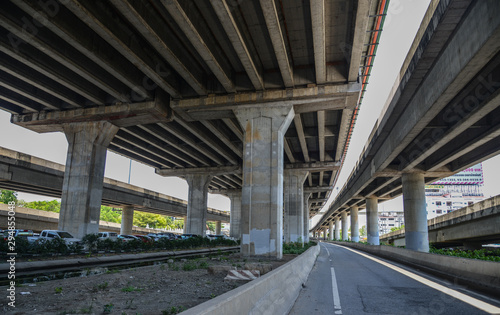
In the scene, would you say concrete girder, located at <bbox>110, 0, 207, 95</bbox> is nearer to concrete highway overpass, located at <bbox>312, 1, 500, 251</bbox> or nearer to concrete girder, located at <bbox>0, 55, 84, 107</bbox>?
A: concrete girder, located at <bbox>0, 55, 84, 107</bbox>

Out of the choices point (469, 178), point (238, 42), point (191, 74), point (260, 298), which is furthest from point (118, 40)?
point (469, 178)

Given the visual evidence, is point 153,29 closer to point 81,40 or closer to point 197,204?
point 81,40

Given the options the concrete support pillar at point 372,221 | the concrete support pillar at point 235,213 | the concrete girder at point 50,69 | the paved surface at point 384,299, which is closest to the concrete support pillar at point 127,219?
the concrete support pillar at point 235,213

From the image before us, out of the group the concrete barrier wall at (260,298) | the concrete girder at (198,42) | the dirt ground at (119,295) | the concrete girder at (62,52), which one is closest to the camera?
the concrete barrier wall at (260,298)

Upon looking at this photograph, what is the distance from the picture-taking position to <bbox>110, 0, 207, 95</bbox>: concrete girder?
14395 millimetres

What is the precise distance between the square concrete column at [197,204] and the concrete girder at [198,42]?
26871 millimetres

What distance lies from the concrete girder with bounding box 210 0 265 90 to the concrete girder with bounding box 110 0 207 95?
3.42 meters

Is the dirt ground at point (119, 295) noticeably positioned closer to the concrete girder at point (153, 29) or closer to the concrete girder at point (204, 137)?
the concrete girder at point (153, 29)

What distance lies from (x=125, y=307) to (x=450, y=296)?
29.3ft

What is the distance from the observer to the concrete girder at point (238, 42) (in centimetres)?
1401

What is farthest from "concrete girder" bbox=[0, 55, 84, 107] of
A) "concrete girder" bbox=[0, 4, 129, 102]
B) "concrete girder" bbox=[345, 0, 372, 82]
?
"concrete girder" bbox=[345, 0, 372, 82]

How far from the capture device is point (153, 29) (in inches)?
631

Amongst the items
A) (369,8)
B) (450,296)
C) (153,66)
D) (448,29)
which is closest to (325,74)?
(369,8)

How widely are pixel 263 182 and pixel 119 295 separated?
13353 millimetres
